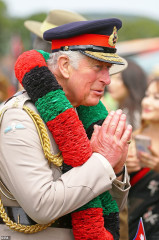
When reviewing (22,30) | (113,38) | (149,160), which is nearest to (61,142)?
(113,38)

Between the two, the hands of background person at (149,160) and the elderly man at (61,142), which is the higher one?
the elderly man at (61,142)

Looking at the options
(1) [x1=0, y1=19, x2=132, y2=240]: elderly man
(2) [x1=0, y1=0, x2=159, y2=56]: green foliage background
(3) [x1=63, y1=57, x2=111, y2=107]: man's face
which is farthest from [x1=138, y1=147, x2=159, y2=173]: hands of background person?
(2) [x1=0, y1=0, x2=159, y2=56]: green foliage background

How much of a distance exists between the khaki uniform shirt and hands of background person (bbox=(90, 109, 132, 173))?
0.06 meters

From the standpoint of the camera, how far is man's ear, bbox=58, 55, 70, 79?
2.39 meters

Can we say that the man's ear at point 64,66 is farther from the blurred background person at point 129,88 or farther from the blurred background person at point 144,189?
the blurred background person at point 129,88

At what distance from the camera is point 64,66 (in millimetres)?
2406

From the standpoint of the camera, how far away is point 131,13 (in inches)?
3597

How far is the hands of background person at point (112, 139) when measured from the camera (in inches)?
88.4

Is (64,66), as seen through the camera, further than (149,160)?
No

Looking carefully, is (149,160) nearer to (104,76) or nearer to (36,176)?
(104,76)

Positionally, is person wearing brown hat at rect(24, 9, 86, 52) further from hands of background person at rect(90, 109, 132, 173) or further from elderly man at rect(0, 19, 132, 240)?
hands of background person at rect(90, 109, 132, 173)

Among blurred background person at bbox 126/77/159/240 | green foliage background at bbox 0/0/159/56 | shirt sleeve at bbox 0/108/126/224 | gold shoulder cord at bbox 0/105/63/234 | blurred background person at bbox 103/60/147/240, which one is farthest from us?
green foliage background at bbox 0/0/159/56

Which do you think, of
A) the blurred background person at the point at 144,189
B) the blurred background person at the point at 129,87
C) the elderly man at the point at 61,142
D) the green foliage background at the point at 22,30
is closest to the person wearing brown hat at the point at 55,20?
the blurred background person at the point at 144,189

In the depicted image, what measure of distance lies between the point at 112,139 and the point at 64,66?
50cm
